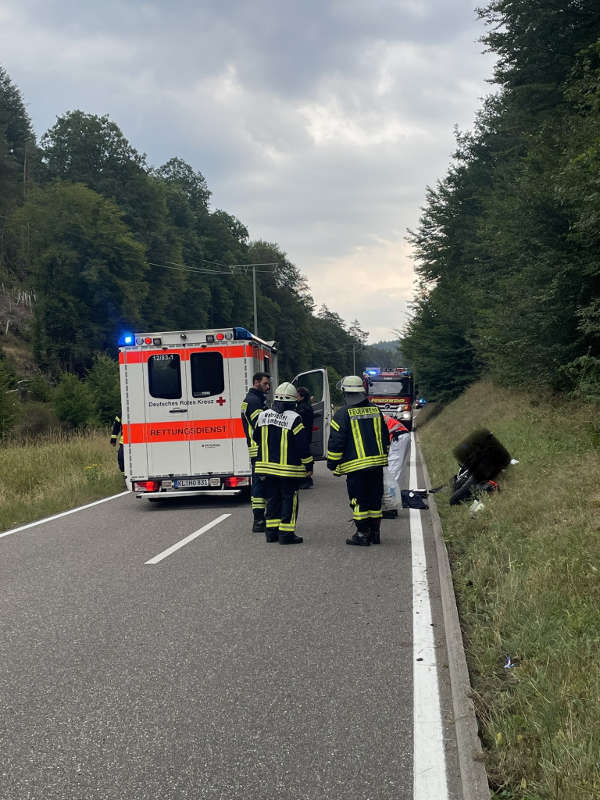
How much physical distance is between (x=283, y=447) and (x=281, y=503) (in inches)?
26.6

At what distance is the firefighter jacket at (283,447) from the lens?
938 cm

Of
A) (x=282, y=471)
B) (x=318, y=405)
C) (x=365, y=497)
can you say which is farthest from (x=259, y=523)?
(x=318, y=405)

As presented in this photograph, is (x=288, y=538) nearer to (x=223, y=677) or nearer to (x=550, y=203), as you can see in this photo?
(x=223, y=677)

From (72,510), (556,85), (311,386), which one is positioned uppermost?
(556,85)

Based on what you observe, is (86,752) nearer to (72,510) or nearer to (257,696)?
(257,696)

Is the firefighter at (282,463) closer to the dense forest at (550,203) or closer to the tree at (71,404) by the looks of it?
the dense forest at (550,203)

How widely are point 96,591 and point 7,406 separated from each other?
86.3ft

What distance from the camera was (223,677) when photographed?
15.7ft

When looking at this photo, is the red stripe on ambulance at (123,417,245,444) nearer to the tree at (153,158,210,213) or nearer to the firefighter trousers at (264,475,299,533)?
the firefighter trousers at (264,475,299,533)

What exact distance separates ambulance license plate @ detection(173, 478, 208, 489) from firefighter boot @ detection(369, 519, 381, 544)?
4296 mm

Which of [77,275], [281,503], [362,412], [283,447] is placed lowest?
[281,503]

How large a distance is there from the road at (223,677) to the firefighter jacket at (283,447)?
1.00m

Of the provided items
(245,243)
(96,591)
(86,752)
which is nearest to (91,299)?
(245,243)

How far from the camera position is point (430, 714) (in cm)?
415
